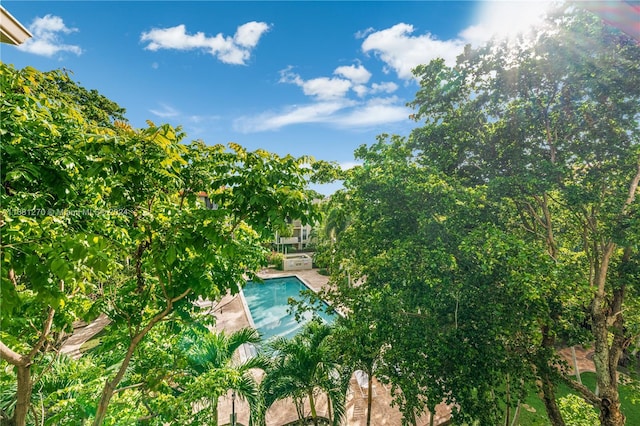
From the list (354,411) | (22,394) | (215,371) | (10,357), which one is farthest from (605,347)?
(22,394)

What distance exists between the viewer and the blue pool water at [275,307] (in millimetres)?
14883

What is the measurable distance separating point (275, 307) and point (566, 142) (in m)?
17.1

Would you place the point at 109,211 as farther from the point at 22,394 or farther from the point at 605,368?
the point at 605,368

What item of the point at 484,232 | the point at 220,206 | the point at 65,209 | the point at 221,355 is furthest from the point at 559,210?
the point at 65,209

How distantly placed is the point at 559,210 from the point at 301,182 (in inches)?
330

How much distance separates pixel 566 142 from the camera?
642 centimetres

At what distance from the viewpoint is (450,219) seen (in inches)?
226

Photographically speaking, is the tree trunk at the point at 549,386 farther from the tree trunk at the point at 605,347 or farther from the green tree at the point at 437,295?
the tree trunk at the point at 605,347

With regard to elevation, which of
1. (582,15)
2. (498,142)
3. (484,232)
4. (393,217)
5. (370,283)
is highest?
(582,15)

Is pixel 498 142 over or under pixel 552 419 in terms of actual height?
over

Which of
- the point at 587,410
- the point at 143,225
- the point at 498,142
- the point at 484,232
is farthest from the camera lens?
the point at 498,142

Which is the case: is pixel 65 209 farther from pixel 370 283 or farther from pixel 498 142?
pixel 498 142

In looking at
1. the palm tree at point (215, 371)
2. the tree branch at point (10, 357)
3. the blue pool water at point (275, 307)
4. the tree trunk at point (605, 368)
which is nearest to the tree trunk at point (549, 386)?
the tree trunk at point (605, 368)

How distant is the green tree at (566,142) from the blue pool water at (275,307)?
27.2 feet
